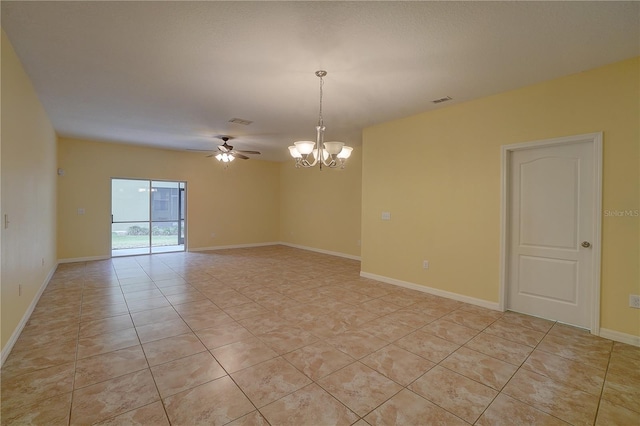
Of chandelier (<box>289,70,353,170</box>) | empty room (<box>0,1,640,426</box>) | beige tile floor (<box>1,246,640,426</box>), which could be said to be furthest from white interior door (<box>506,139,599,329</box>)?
chandelier (<box>289,70,353,170</box>)

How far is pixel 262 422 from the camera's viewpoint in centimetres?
178

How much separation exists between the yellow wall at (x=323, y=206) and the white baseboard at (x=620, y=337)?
4.66 metres

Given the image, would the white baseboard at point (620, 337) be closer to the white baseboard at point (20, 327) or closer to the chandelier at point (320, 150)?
the chandelier at point (320, 150)

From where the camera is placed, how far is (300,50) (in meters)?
2.65

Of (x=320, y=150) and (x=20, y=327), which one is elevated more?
(x=320, y=150)

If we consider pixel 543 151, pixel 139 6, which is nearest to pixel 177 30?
pixel 139 6

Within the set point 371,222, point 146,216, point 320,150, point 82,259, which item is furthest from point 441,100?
point 82,259

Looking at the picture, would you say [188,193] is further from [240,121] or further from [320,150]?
[320,150]

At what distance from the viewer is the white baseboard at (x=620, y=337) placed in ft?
9.13

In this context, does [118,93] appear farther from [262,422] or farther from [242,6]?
[262,422]

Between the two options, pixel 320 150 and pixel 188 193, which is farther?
pixel 188 193

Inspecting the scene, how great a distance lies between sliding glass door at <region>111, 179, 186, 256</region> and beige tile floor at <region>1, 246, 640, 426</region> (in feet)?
10.8

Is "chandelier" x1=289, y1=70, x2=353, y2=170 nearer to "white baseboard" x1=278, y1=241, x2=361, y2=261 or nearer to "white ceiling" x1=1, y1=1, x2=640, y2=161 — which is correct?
"white ceiling" x1=1, y1=1, x2=640, y2=161

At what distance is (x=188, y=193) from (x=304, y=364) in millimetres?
6764
